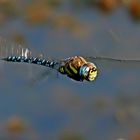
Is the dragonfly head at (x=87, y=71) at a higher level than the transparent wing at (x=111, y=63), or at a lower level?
lower

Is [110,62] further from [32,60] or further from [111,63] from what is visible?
[32,60]

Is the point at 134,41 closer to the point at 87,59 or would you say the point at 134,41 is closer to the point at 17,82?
the point at 87,59

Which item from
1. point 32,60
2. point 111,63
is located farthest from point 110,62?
point 32,60

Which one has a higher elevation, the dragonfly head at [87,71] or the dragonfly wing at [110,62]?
the dragonfly wing at [110,62]
